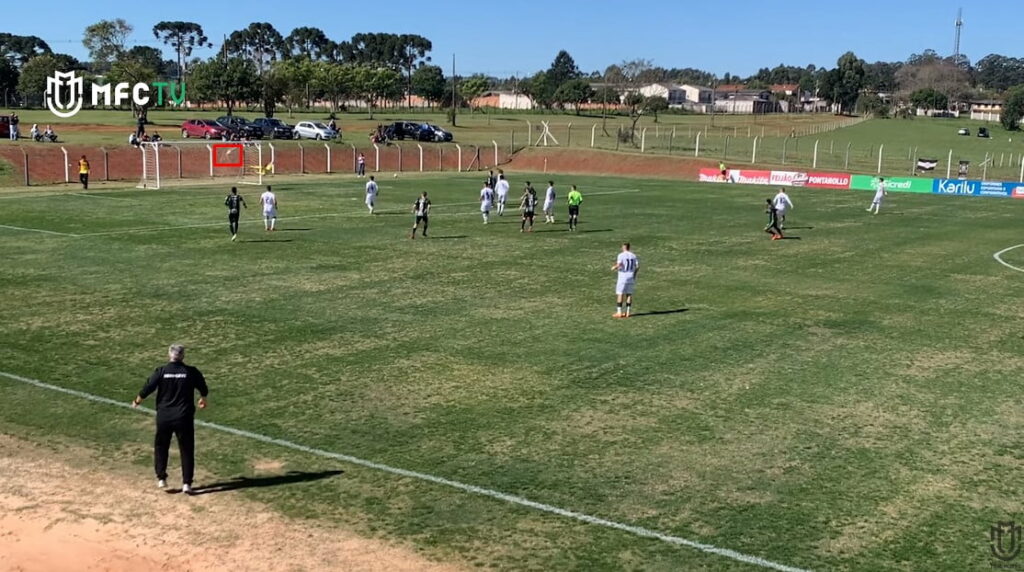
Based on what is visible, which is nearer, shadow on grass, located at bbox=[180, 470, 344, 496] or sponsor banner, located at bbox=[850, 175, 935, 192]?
shadow on grass, located at bbox=[180, 470, 344, 496]

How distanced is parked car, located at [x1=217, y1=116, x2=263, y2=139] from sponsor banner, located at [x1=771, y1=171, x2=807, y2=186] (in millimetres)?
38217

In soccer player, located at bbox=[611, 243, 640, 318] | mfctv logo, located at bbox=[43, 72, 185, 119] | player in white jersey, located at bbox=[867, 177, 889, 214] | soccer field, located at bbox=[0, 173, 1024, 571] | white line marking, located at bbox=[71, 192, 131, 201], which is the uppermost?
mfctv logo, located at bbox=[43, 72, 185, 119]

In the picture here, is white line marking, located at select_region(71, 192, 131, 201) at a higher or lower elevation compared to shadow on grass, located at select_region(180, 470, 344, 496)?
higher

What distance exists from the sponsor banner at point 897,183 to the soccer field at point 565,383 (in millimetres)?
29452

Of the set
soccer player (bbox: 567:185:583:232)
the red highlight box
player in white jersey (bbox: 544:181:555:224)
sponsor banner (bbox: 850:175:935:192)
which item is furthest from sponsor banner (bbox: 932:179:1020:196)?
the red highlight box

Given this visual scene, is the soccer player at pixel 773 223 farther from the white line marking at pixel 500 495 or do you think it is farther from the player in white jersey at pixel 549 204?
the white line marking at pixel 500 495

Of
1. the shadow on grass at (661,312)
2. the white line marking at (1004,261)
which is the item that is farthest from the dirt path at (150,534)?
the white line marking at (1004,261)

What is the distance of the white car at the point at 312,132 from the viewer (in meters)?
74.8

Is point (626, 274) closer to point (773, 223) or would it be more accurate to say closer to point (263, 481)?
point (263, 481)

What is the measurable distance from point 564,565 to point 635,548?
0.89m

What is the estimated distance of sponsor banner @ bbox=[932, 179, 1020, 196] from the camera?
5966 cm

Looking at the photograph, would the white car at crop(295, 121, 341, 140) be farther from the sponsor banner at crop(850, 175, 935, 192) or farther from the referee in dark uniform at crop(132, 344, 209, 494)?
the referee in dark uniform at crop(132, 344, 209, 494)

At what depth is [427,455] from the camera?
12633mm

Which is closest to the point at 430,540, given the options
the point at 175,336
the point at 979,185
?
the point at 175,336
